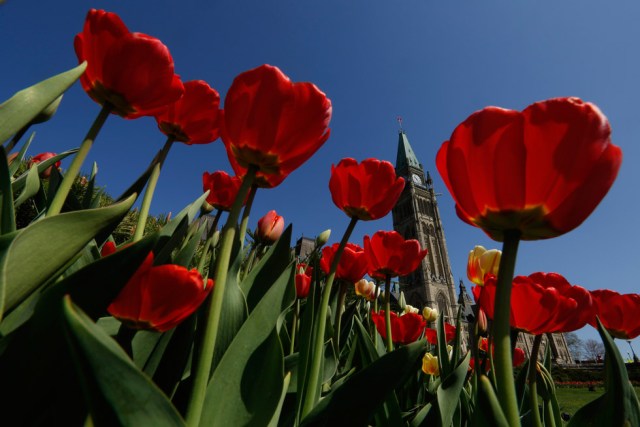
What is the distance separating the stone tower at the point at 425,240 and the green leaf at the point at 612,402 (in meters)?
35.1

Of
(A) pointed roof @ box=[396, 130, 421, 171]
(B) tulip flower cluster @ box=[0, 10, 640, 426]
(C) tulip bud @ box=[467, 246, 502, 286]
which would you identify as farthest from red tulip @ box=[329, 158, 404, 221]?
(A) pointed roof @ box=[396, 130, 421, 171]

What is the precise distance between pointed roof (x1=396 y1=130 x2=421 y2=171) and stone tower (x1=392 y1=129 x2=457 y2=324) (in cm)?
19

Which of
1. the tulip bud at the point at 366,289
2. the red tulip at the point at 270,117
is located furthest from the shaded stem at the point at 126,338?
the tulip bud at the point at 366,289

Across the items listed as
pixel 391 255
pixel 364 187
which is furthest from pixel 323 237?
pixel 364 187

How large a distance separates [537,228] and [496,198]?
0.24ft

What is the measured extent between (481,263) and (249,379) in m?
1.09

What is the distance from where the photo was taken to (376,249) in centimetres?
126

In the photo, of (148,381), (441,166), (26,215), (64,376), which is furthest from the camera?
(26,215)

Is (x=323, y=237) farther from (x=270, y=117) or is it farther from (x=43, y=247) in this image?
(x=43, y=247)

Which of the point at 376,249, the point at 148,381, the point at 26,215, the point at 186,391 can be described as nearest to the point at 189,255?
the point at 186,391

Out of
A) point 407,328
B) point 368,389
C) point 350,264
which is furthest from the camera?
point 407,328

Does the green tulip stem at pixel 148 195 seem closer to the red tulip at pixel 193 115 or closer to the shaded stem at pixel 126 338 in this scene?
the red tulip at pixel 193 115

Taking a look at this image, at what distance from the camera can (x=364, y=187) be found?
0.94m

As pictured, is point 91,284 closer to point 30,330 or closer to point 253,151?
Answer: point 30,330
